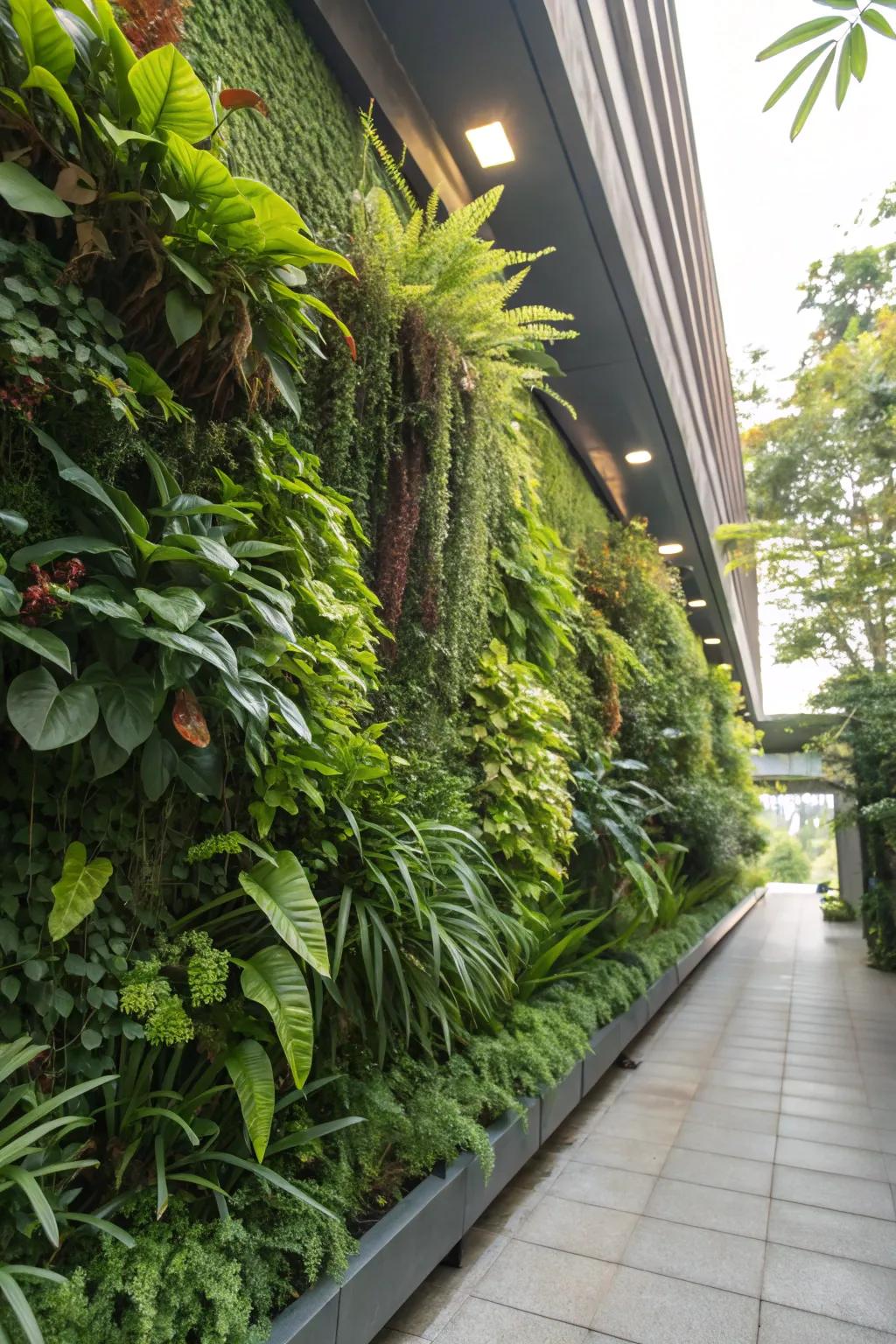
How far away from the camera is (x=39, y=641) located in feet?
4.57

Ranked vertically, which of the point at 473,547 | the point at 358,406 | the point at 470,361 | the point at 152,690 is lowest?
the point at 152,690

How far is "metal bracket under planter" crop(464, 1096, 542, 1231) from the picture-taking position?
224 centimetres

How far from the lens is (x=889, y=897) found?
7336 mm

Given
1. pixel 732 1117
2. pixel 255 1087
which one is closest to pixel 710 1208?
pixel 732 1117

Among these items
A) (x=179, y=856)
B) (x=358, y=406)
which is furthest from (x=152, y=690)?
(x=358, y=406)

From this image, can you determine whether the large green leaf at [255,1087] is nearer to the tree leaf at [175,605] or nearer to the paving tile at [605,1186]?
the tree leaf at [175,605]

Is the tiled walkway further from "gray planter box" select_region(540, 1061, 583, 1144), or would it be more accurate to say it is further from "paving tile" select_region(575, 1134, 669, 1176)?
Result: "gray planter box" select_region(540, 1061, 583, 1144)

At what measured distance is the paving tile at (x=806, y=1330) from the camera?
1.92 metres

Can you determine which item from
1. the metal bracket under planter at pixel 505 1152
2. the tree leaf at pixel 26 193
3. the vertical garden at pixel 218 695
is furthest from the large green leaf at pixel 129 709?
the metal bracket under planter at pixel 505 1152

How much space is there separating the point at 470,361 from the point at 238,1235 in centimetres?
280

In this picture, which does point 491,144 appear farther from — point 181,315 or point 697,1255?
point 697,1255

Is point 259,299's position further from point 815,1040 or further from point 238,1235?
point 815,1040

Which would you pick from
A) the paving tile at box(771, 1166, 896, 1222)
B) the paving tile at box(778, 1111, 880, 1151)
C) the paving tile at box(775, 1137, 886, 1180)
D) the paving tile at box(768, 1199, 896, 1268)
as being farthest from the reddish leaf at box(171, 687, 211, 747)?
the paving tile at box(778, 1111, 880, 1151)

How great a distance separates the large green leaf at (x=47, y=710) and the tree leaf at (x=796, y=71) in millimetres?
1385
